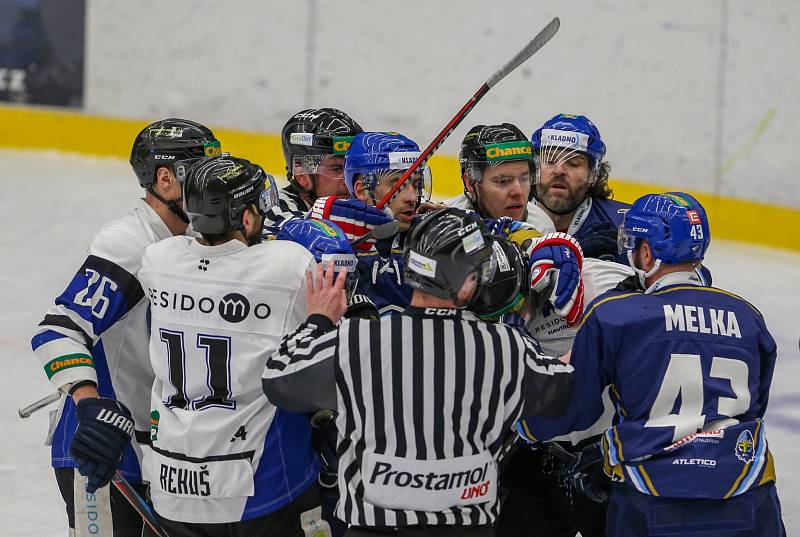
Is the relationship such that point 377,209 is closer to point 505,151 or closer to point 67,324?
point 505,151

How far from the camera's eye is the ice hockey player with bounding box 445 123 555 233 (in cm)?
342

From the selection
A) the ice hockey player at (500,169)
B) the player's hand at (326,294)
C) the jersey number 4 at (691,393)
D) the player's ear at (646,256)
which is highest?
the ice hockey player at (500,169)

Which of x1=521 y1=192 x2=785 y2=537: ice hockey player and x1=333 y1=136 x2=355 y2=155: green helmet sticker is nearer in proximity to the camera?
x1=521 y1=192 x2=785 y2=537: ice hockey player

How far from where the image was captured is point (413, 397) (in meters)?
2.32

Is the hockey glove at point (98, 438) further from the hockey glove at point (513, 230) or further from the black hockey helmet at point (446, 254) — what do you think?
the hockey glove at point (513, 230)

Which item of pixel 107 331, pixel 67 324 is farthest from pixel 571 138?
pixel 67 324

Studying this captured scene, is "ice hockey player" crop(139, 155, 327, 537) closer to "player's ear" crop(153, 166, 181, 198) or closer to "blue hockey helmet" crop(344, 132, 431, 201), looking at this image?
"player's ear" crop(153, 166, 181, 198)

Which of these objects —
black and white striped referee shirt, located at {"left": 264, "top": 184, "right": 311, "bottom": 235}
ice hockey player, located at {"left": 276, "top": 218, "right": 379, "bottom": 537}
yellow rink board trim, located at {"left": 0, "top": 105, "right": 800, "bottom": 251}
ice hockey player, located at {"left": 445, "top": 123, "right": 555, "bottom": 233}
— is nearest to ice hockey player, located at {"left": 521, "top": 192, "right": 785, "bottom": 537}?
ice hockey player, located at {"left": 276, "top": 218, "right": 379, "bottom": 537}

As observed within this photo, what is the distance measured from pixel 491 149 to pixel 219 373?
49.0 inches

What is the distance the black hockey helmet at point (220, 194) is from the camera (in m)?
2.58

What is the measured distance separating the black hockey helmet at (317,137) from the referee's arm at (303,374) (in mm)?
1552

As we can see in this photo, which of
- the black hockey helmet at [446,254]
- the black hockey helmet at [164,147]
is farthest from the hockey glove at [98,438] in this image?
the black hockey helmet at [446,254]

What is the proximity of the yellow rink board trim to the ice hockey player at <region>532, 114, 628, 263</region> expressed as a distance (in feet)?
14.0

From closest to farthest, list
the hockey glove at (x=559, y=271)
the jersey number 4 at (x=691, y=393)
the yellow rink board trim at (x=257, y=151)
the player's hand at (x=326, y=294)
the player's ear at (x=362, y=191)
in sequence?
the player's hand at (x=326, y=294) < the jersey number 4 at (x=691, y=393) < the hockey glove at (x=559, y=271) < the player's ear at (x=362, y=191) < the yellow rink board trim at (x=257, y=151)
